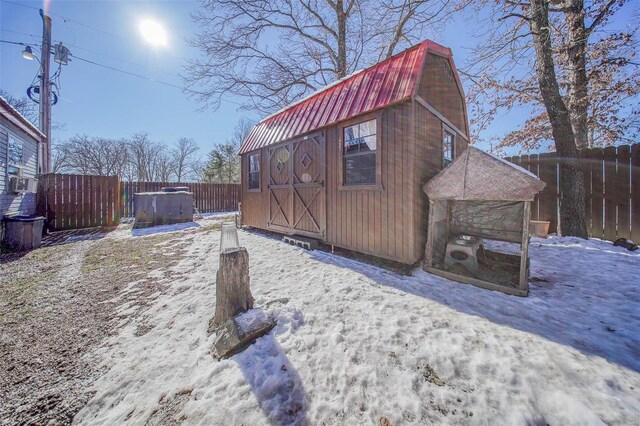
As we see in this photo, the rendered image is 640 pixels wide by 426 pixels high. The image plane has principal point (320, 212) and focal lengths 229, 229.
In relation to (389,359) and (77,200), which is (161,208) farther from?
(389,359)

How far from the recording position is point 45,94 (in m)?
10.2

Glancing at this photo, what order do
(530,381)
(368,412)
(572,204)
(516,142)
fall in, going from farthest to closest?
1. (516,142)
2. (572,204)
3. (530,381)
4. (368,412)

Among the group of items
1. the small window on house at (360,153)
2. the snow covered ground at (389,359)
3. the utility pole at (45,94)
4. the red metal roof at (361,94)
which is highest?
the utility pole at (45,94)

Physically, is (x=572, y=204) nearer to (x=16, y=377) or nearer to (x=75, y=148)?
(x=16, y=377)

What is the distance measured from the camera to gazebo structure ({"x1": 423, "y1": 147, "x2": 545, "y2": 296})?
3127 mm

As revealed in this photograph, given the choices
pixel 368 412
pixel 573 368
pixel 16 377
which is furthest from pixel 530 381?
pixel 16 377

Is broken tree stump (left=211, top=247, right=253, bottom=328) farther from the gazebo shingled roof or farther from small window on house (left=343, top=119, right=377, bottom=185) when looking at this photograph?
the gazebo shingled roof

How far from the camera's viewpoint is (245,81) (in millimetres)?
12688

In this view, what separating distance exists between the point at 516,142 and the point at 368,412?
13.5m

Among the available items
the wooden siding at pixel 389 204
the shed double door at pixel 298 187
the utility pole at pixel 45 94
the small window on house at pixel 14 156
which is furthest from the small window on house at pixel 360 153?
the utility pole at pixel 45 94

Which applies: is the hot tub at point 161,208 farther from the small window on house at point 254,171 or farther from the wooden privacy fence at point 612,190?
the wooden privacy fence at point 612,190

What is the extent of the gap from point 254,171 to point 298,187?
2736 mm

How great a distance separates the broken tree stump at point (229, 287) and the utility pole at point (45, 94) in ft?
42.2

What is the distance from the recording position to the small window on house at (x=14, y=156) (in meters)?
6.90
